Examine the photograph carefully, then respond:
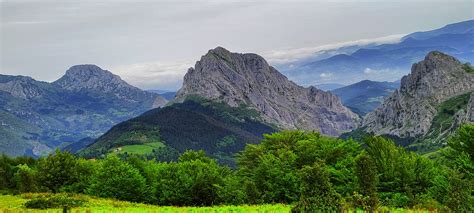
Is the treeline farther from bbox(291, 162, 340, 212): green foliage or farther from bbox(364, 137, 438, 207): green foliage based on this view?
bbox(291, 162, 340, 212): green foliage

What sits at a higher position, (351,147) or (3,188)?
(351,147)

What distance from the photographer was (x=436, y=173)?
63.8 metres

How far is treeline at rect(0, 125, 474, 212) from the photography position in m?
56.0

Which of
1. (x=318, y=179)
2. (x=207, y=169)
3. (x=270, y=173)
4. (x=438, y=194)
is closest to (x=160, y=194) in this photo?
(x=207, y=169)

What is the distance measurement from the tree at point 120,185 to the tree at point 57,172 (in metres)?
13.4

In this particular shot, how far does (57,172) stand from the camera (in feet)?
306

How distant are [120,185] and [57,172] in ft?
68.5

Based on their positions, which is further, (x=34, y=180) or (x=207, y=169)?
(x=34, y=180)

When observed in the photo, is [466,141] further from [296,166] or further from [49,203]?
[49,203]

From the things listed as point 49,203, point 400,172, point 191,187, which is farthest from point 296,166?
point 49,203

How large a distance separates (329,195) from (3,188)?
341ft

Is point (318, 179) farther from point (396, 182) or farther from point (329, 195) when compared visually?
point (396, 182)

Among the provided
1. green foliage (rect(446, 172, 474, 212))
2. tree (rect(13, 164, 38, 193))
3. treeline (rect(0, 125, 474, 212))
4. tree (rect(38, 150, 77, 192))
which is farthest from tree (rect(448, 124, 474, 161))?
tree (rect(13, 164, 38, 193))

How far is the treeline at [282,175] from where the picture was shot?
56.0 metres
